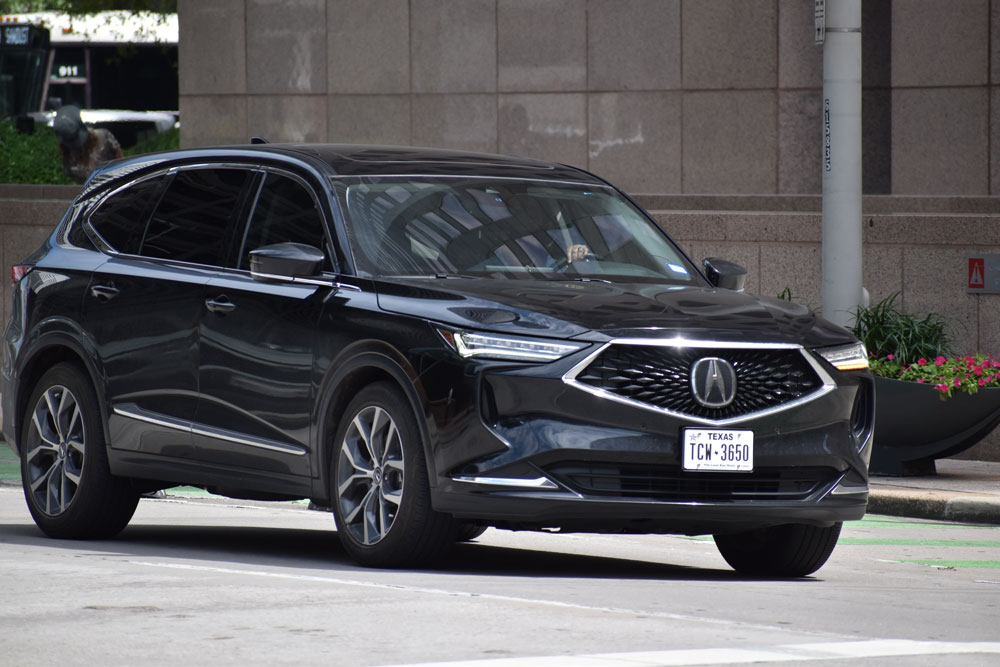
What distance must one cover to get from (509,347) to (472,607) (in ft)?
4.01

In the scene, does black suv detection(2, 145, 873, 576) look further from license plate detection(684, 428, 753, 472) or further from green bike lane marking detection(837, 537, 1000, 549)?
green bike lane marking detection(837, 537, 1000, 549)

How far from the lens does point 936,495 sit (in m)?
13.1

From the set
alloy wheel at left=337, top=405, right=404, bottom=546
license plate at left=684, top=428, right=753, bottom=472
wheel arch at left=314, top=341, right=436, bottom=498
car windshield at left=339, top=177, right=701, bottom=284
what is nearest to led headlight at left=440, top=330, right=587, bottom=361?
wheel arch at left=314, top=341, right=436, bottom=498

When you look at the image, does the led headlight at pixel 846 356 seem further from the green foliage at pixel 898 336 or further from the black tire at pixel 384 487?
the green foliage at pixel 898 336

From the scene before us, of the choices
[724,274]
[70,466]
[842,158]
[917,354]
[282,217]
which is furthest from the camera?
[917,354]

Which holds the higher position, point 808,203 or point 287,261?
point 808,203

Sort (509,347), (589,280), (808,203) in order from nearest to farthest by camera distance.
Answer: (509,347) < (589,280) < (808,203)

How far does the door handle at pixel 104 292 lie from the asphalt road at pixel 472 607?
118 cm

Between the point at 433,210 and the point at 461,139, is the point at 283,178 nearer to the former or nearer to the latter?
the point at 433,210

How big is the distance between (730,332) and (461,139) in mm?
14834

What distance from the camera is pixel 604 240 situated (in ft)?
30.3

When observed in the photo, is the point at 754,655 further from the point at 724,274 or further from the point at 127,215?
the point at 127,215

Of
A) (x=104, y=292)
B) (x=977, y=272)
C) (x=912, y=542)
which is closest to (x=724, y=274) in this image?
(x=912, y=542)

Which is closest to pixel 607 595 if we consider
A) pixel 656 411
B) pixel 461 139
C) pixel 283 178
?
pixel 656 411
